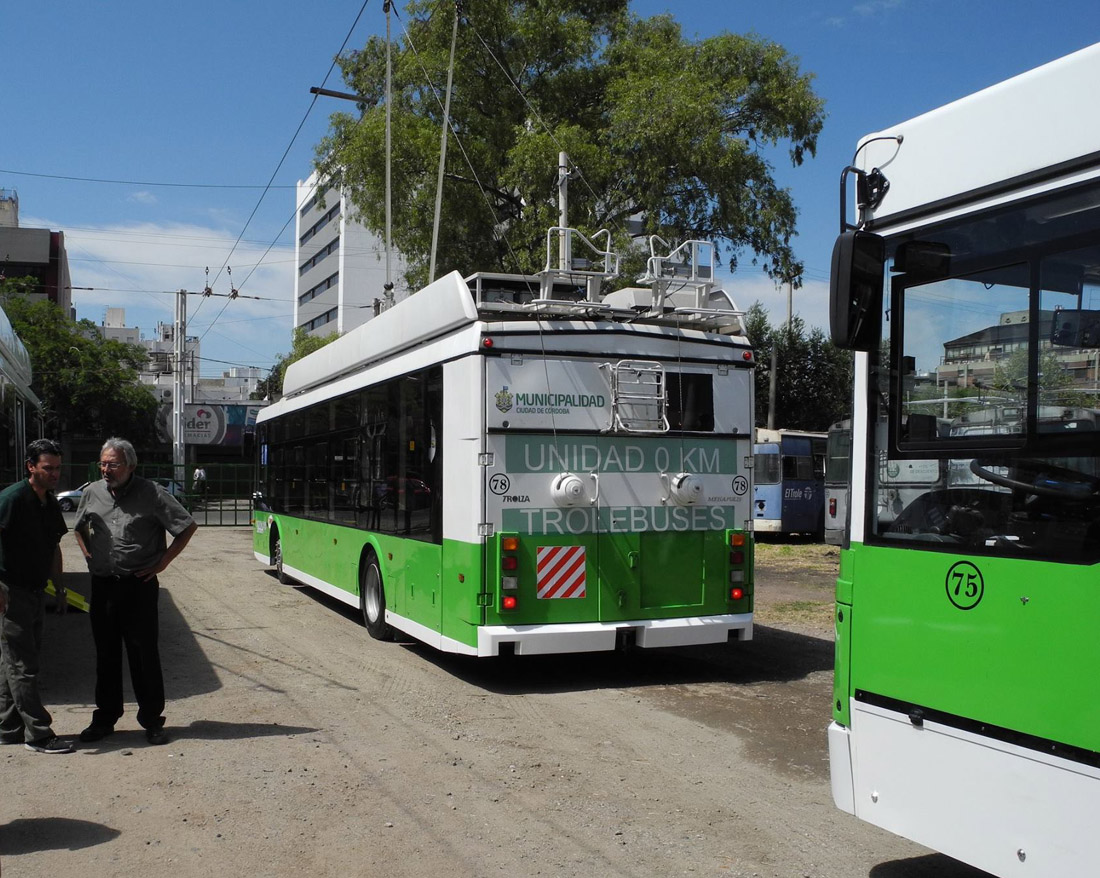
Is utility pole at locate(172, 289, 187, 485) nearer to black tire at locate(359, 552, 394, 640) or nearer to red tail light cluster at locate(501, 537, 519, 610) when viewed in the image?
black tire at locate(359, 552, 394, 640)

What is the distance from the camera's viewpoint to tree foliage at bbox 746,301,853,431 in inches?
1624

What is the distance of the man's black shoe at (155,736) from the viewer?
274 inches

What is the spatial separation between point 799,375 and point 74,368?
32.5 m

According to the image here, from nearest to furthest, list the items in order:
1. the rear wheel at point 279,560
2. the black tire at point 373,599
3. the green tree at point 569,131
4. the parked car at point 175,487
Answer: the black tire at point 373,599 < the rear wheel at point 279,560 < the green tree at point 569,131 < the parked car at point 175,487

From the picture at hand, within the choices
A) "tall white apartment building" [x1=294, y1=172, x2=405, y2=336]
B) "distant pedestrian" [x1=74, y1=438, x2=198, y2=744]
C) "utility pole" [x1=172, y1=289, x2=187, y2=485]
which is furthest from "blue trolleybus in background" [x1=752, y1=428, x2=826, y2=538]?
"tall white apartment building" [x1=294, y1=172, x2=405, y2=336]

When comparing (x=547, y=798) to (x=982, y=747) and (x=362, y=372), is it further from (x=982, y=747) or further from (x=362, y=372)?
(x=362, y=372)

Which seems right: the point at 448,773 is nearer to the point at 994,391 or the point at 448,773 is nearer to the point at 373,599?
the point at 994,391

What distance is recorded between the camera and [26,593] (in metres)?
6.61

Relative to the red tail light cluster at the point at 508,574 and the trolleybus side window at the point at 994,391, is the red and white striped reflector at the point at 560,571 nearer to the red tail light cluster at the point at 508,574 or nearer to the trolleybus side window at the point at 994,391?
the red tail light cluster at the point at 508,574

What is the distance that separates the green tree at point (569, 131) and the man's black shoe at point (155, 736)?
15.3m

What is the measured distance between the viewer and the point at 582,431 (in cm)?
890

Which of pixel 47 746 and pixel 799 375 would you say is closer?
pixel 47 746

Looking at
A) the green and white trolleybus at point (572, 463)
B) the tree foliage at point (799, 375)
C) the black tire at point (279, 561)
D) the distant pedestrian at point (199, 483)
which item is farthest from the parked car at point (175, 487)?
the green and white trolleybus at point (572, 463)

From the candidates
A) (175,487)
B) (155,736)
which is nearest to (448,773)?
(155,736)
